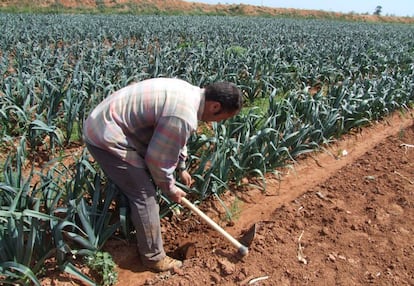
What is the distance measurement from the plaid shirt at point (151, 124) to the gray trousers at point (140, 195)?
0.06 meters

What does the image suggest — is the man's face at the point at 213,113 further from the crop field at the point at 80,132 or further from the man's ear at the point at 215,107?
the crop field at the point at 80,132

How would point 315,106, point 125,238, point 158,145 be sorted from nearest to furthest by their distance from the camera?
point 158,145
point 125,238
point 315,106

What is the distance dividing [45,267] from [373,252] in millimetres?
2296

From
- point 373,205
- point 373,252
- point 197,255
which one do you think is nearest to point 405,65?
point 373,205

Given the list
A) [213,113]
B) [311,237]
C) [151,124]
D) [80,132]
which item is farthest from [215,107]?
[80,132]

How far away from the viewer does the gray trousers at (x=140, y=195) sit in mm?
2289

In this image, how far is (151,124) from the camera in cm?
221

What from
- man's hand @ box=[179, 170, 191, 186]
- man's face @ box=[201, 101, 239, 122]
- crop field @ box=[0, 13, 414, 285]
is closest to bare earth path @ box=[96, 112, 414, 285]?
crop field @ box=[0, 13, 414, 285]

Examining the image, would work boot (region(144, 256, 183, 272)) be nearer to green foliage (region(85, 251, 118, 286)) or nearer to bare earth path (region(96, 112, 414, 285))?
bare earth path (region(96, 112, 414, 285))

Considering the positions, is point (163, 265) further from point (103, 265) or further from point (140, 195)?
point (140, 195)

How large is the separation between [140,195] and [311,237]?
142 cm

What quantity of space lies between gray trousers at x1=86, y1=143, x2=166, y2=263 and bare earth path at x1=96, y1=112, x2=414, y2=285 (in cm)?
23

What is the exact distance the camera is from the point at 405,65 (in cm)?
880

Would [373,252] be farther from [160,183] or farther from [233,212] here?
[160,183]
